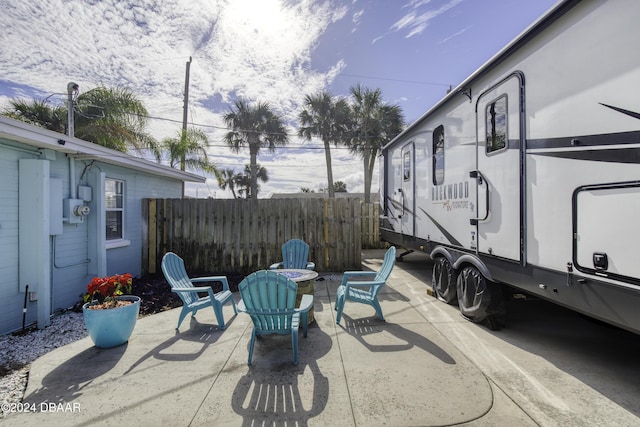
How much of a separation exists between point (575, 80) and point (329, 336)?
11.0ft

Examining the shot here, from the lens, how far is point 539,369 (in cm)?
268

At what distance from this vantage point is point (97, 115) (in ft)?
30.3

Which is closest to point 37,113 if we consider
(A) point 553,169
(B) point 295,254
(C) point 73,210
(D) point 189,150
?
(D) point 189,150

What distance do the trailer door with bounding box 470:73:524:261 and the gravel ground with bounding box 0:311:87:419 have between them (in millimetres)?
4522

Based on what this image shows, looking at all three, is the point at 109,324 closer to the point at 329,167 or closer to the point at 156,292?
the point at 156,292

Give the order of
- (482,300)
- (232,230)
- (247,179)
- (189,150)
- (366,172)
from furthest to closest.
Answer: (247,179), (366,172), (189,150), (232,230), (482,300)

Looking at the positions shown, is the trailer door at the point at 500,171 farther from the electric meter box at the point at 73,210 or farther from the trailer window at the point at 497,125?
the electric meter box at the point at 73,210

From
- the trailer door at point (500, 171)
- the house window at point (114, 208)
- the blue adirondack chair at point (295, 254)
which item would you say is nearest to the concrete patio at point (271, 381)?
the trailer door at point (500, 171)

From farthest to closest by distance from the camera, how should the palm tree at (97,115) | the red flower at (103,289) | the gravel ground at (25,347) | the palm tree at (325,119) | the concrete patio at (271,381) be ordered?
1. the palm tree at (325,119)
2. the palm tree at (97,115)
3. the red flower at (103,289)
4. the gravel ground at (25,347)
5. the concrete patio at (271,381)

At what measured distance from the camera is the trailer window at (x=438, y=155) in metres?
4.47

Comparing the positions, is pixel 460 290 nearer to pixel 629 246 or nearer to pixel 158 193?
pixel 629 246

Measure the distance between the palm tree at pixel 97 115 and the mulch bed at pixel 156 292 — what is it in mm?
5219

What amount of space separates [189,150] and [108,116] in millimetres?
2871

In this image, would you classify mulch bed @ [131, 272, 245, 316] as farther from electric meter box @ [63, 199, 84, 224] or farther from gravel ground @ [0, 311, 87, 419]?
electric meter box @ [63, 199, 84, 224]
